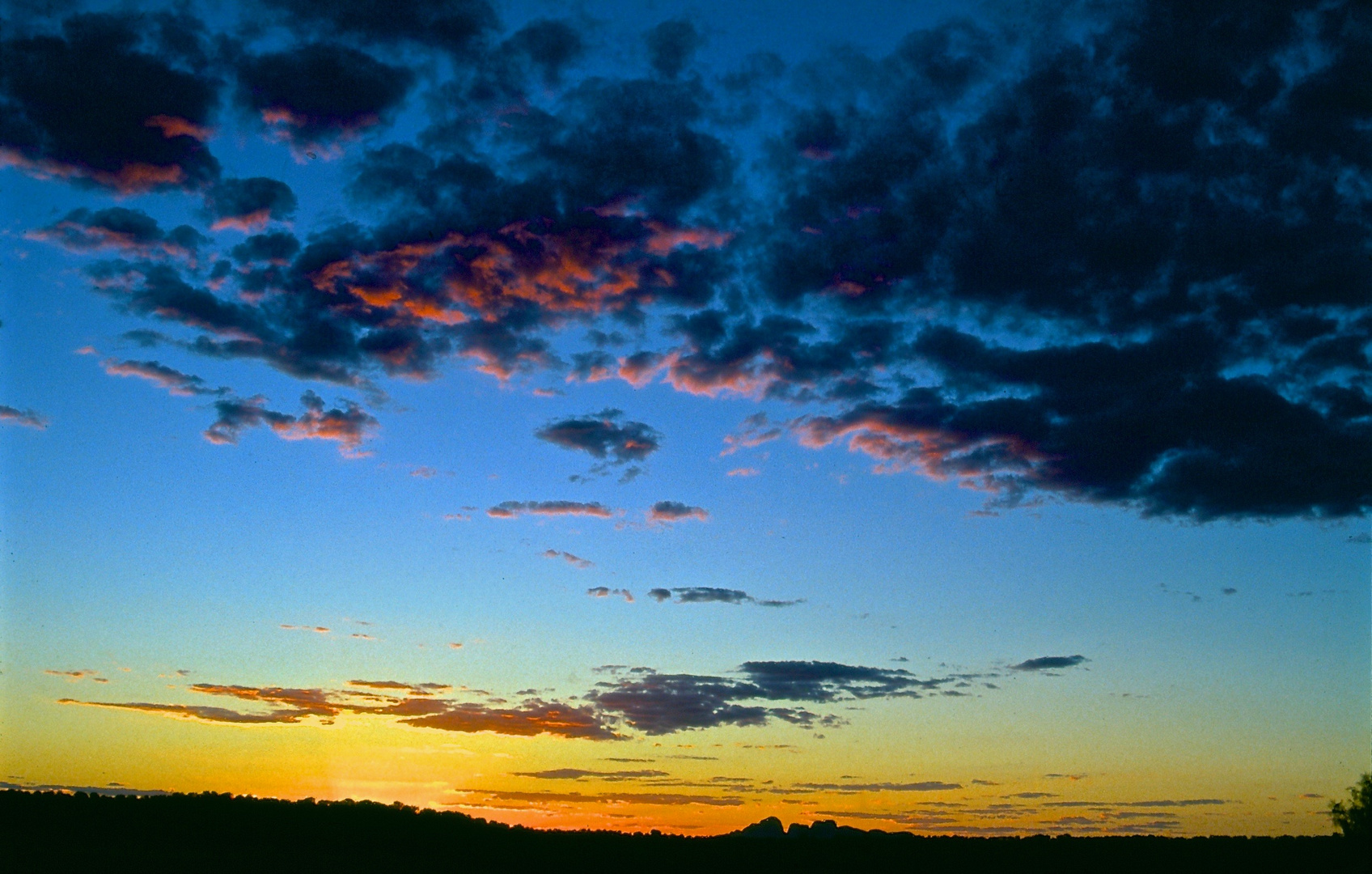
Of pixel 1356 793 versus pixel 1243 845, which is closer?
pixel 1243 845

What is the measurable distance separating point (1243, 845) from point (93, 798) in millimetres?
87002

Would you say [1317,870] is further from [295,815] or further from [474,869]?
[295,815]

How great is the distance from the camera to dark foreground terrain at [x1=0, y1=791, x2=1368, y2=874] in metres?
59.2

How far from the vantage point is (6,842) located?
6125 cm

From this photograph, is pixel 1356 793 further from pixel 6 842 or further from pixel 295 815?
pixel 6 842

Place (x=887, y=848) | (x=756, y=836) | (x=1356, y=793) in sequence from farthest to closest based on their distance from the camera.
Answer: (x=1356, y=793)
(x=756, y=836)
(x=887, y=848)

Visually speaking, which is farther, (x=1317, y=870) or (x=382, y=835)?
(x=382, y=835)

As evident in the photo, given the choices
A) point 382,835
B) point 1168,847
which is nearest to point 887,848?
point 1168,847

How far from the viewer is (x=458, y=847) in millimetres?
71312

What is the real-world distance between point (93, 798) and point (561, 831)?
38558 mm

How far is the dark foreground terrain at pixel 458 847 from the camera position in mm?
59188

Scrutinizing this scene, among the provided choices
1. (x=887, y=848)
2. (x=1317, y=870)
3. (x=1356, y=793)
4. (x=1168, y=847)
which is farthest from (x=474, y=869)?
(x=1356, y=793)

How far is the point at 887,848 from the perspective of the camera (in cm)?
7012

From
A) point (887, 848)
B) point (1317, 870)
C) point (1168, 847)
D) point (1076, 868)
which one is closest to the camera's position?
point (1317, 870)
